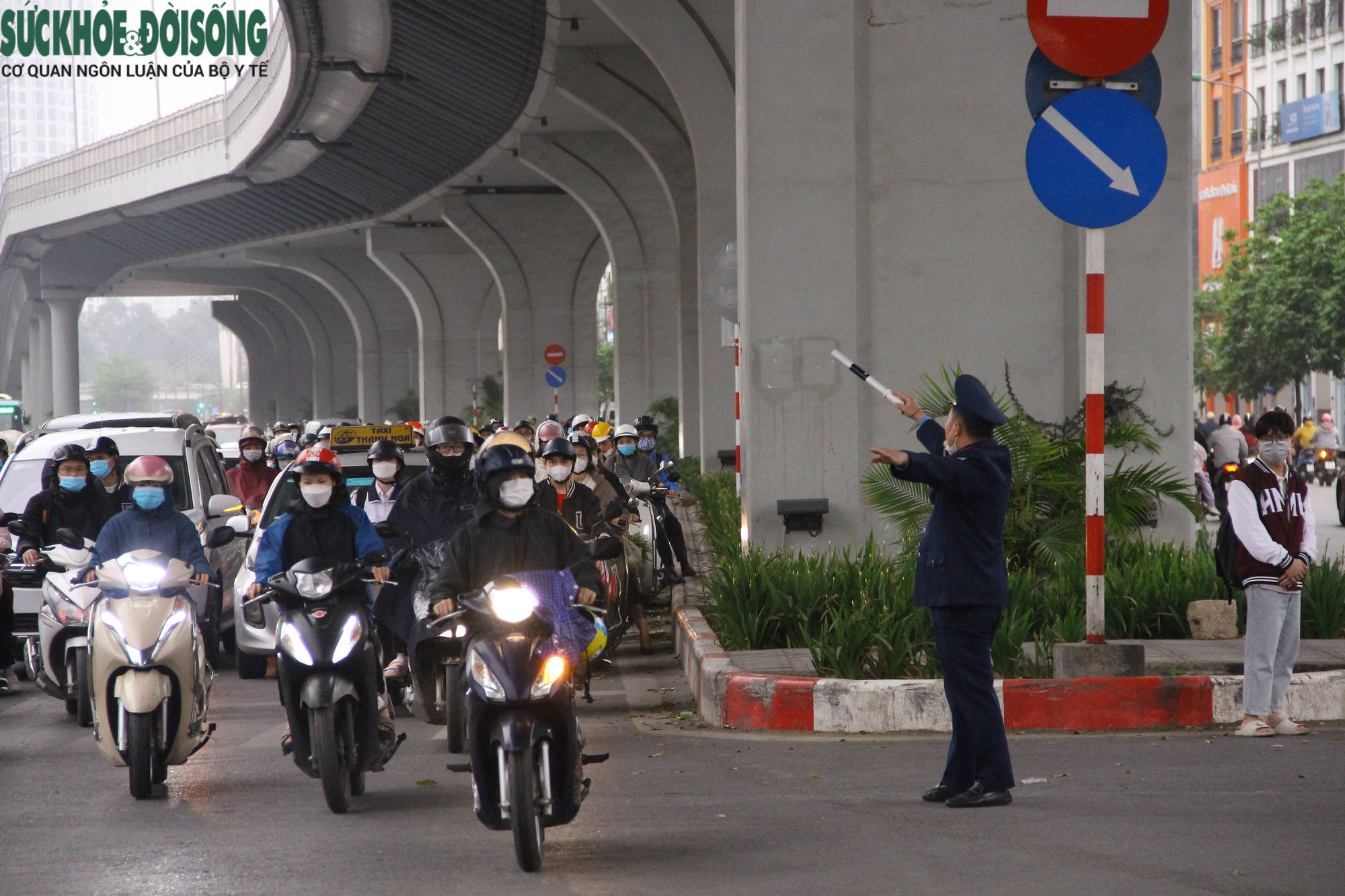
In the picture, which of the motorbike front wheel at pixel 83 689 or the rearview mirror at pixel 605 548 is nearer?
the rearview mirror at pixel 605 548

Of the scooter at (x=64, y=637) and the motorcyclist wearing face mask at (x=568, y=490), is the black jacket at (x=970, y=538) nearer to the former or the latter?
the motorcyclist wearing face mask at (x=568, y=490)

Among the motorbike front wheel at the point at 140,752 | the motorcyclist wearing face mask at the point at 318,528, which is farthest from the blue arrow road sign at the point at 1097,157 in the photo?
the motorbike front wheel at the point at 140,752

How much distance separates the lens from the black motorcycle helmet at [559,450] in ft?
35.8

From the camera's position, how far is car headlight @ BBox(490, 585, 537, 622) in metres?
5.80

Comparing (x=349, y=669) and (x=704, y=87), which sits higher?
(x=704, y=87)

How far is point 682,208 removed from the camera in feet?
103

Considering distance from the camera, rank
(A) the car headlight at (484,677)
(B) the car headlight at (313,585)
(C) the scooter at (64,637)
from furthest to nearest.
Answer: (C) the scooter at (64,637) → (B) the car headlight at (313,585) → (A) the car headlight at (484,677)

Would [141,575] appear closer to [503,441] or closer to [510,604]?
[503,441]

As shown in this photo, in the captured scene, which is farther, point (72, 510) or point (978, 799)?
point (72, 510)

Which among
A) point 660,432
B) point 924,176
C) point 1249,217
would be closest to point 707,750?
point 924,176

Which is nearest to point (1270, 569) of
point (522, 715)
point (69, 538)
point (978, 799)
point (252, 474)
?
point (978, 799)

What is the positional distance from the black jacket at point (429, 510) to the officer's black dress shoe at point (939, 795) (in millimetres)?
3239

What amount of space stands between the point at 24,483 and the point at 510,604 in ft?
28.8

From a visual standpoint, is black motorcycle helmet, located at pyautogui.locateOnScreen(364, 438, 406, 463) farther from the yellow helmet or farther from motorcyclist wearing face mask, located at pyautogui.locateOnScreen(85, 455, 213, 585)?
the yellow helmet
